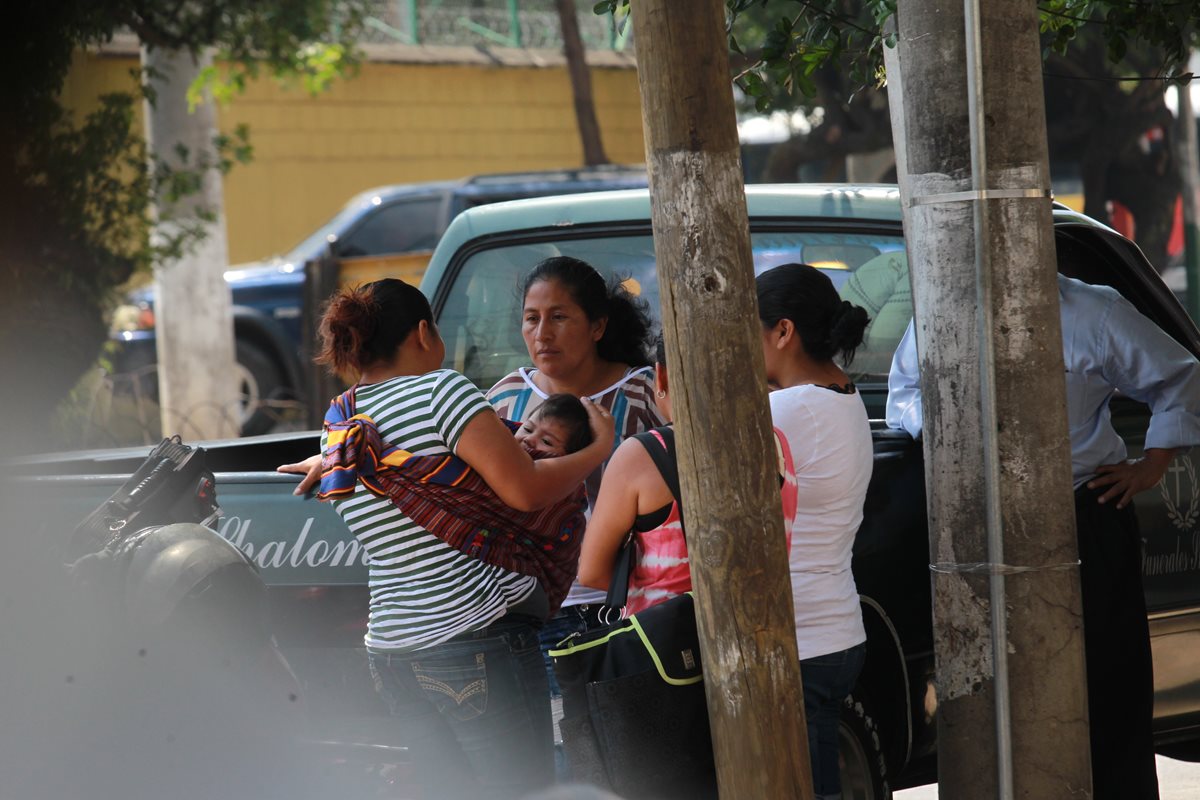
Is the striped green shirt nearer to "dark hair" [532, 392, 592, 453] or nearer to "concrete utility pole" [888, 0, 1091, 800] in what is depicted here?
"dark hair" [532, 392, 592, 453]

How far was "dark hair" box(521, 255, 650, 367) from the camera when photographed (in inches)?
168

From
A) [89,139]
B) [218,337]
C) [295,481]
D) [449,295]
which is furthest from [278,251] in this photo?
[295,481]

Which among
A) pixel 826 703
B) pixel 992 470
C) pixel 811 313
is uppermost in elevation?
pixel 811 313

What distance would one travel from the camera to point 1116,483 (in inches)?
157

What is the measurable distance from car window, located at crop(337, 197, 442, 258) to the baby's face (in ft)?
38.1

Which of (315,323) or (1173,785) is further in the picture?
(315,323)

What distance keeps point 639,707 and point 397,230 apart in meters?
12.4

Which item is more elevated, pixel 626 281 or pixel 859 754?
pixel 626 281

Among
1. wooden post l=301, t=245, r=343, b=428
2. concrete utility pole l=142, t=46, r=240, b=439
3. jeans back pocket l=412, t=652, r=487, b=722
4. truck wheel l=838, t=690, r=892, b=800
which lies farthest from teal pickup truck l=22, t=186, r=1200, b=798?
concrete utility pole l=142, t=46, r=240, b=439

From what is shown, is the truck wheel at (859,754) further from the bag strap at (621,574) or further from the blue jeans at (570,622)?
the bag strap at (621,574)

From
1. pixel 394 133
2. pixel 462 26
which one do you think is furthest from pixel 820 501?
pixel 462 26

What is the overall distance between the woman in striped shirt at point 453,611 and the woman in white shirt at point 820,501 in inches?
18.6

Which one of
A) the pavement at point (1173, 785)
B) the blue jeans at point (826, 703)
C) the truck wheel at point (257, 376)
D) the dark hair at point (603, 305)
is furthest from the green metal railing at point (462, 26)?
the blue jeans at point (826, 703)

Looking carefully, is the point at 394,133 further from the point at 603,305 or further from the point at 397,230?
the point at 603,305
